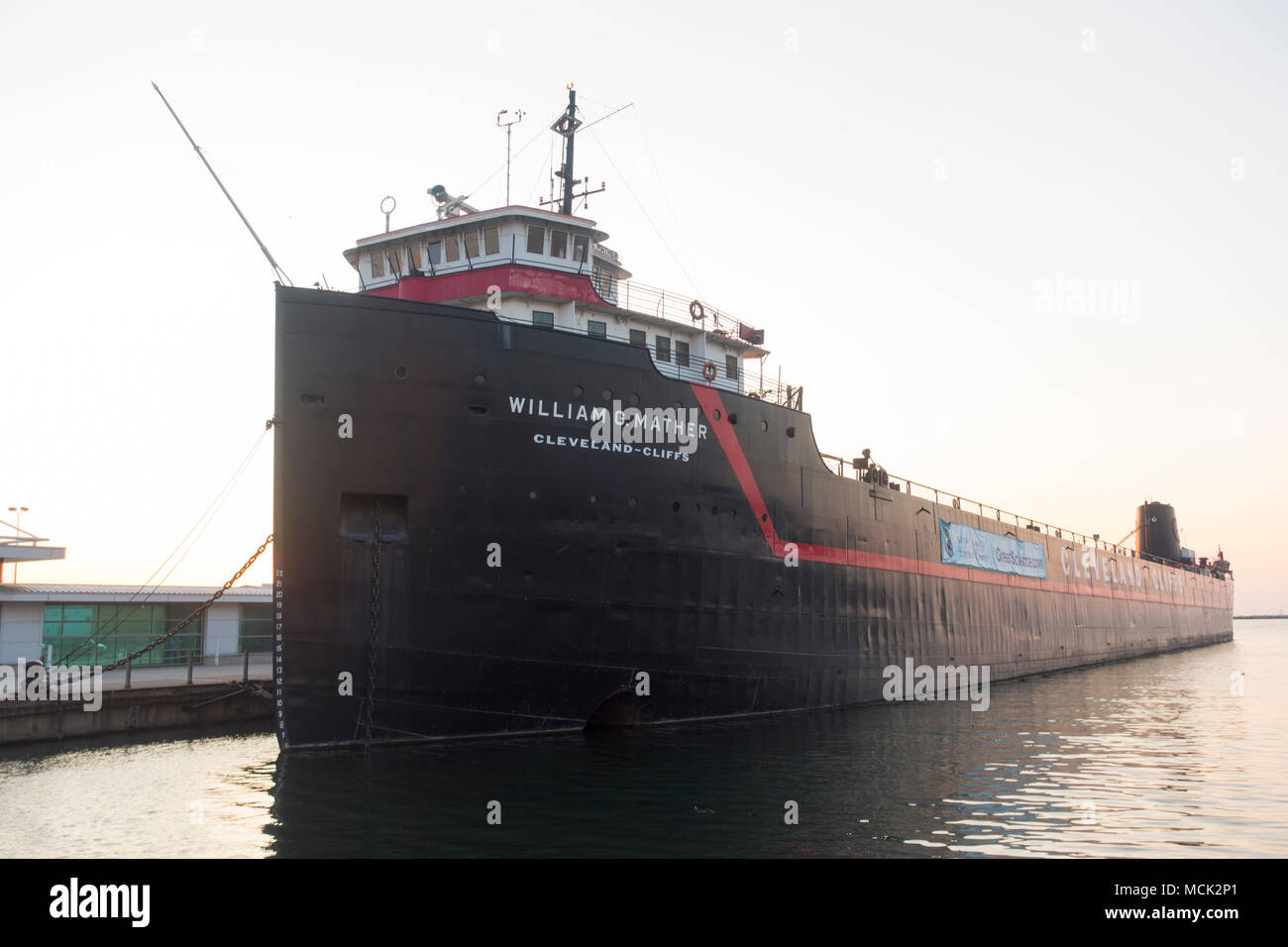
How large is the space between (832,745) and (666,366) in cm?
755

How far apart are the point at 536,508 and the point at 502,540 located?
0.76 meters

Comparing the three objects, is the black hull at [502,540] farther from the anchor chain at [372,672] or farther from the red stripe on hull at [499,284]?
the red stripe on hull at [499,284]

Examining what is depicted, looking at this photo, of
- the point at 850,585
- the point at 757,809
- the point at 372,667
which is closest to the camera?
the point at 757,809

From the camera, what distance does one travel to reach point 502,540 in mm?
14547

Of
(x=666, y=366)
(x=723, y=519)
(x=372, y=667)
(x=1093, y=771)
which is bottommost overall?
(x=1093, y=771)

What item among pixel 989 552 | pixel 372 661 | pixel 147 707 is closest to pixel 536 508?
pixel 372 661

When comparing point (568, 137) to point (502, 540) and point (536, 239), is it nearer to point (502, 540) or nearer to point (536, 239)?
point (536, 239)

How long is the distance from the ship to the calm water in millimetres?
882

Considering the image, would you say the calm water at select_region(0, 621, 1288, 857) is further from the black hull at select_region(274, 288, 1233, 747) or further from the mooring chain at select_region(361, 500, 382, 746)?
the black hull at select_region(274, 288, 1233, 747)

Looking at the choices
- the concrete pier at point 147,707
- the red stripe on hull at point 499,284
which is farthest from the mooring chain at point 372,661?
the concrete pier at point 147,707
